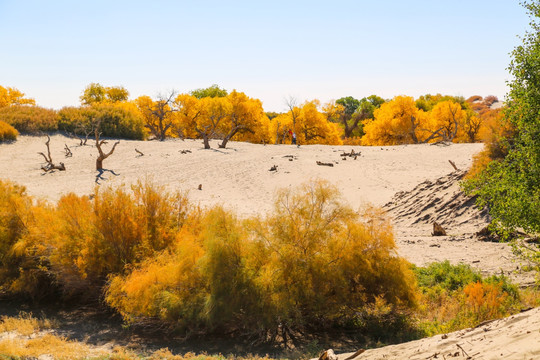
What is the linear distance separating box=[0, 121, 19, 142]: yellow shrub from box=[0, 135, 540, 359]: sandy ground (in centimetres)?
59

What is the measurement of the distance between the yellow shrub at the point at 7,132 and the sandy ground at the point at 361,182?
1.93 ft

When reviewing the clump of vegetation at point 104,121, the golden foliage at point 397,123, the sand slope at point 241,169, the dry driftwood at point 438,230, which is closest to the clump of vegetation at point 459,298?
the dry driftwood at point 438,230

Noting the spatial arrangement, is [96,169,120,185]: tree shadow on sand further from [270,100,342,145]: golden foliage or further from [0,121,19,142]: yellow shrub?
[270,100,342,145]: golden foliage

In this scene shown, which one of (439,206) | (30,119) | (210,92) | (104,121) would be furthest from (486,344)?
(210,92)

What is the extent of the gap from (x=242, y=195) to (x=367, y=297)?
13.7 metres

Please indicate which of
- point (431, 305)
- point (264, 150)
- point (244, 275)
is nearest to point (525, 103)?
point (431, 305)

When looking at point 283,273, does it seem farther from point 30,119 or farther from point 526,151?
point 30,119

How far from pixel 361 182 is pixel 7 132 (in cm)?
2665

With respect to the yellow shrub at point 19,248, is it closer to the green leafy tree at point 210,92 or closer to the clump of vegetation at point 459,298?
the clump of vegetation at point 459,298

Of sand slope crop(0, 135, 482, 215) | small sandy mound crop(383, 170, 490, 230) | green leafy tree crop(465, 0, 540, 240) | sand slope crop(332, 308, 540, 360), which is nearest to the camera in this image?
sand slope crop(332, 308, 540, 360)

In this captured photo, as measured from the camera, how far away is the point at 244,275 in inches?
369

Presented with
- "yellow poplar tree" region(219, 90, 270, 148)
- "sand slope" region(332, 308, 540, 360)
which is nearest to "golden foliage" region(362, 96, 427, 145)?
"yellow poplar tree" region(219, 90, 270, 148)

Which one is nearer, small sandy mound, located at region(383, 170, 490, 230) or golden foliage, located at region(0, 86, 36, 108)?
small sandy mound, located at region(383, 170, 490, 230)

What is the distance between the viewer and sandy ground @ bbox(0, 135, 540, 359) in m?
6.39
